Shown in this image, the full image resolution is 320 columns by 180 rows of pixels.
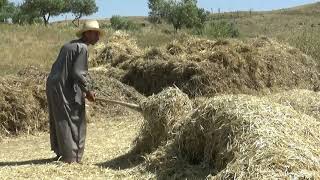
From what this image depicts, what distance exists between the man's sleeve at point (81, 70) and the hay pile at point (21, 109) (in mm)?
3329

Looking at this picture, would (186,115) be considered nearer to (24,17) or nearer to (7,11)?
(24,17)

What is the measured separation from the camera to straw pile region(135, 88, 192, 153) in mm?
6969

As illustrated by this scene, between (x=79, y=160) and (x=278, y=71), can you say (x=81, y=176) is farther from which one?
(x=278, y=71)

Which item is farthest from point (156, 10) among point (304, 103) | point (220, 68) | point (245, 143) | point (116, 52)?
point (245, 143)

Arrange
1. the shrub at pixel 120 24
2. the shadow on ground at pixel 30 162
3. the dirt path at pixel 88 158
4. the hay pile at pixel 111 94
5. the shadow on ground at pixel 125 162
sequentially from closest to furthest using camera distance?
1. the dirt path at pixel 88 158
2. the shadow on ground at pixel 125 162
3. the shadow on ground at pixel 30 162
4. the hay pile at pixel 111 94
5. the shrub at pixel 120 24

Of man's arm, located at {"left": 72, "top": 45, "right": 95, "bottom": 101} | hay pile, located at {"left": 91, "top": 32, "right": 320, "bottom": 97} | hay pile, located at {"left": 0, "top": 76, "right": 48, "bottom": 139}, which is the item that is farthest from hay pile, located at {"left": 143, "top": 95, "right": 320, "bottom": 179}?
hay pile, located at {"left": 91, "top": 32, "right": 320, "bottom": 97}

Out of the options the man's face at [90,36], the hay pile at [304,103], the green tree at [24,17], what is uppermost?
the man's face at [90,36]

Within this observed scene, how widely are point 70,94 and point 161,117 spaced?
3.53ft

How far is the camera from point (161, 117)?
7.04m

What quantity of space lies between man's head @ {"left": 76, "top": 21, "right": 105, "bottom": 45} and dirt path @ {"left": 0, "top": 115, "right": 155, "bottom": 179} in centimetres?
142

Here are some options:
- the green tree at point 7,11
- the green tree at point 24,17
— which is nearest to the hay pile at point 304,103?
the green tree at point 24,17

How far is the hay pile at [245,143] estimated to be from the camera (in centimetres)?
512

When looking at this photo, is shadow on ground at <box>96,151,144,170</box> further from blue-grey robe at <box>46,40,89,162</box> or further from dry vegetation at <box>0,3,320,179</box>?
blue-grey robe at <box>46,40,89,162</box>

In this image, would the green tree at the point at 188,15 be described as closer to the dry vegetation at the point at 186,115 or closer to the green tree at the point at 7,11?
the green tree at the point at 7,11
